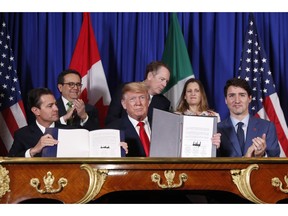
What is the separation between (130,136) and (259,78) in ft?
3.61

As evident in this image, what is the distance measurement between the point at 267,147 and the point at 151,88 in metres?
0.94

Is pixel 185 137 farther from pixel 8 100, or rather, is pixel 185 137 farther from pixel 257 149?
pixel 8 100

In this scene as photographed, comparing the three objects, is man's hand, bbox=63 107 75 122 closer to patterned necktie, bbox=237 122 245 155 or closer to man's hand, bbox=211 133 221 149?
man's hand, bbox=211 133 221 149

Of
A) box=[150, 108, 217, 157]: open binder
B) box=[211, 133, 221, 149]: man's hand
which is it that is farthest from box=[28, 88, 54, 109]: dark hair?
box=[211, 133, 221, 149]: man's hand

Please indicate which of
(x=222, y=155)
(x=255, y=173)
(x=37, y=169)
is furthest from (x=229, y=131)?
(x=37, y=169)

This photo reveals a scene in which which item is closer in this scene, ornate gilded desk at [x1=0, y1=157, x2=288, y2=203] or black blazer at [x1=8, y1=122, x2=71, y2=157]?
ornate gilded desk at [x1=0, y1=157, x2=288, y2=203]

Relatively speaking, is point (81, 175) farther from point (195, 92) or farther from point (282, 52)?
point (282, 52)

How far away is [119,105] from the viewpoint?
4461 millimetres

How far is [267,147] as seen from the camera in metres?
4.34

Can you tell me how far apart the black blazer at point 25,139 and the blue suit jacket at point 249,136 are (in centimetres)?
112

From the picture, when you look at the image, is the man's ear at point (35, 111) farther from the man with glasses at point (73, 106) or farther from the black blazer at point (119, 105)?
the black blazer at point (119, 105)

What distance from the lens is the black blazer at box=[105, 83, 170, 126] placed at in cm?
444

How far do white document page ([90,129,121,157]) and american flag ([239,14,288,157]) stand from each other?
1.10 meters

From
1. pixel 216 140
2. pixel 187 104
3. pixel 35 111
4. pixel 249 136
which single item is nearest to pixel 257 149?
pixel 249 136
